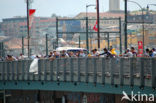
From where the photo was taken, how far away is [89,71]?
34375mm

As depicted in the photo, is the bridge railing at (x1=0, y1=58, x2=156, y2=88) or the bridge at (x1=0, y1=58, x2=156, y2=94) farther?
the bridge at (x1=0, y1=58, x2=156, y2=94)

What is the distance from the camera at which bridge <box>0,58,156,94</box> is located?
28844 mm

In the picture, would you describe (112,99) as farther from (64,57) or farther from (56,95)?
(56,95)

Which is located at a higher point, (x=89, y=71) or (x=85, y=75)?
(x=89, y=71)

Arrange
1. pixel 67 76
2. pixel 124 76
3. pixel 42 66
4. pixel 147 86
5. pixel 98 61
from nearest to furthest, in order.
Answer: pixel 147 86 → pixel 124 76 → pixel 98 61 → pixel 67 76 → pixel 42 66

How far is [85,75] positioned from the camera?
34.4 meters

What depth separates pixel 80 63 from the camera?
35250 mm

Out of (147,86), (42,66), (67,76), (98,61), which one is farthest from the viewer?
(42,66)

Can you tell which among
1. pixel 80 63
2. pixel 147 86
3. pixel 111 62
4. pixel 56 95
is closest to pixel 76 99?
pixel 56 95

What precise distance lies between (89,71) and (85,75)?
32cm

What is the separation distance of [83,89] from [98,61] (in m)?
2.56

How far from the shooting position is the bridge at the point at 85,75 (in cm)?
2884

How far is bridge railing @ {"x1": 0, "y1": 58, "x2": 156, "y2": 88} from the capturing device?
2869cm

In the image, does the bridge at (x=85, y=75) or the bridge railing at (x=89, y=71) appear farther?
the bridge at (x=85, y=75)
